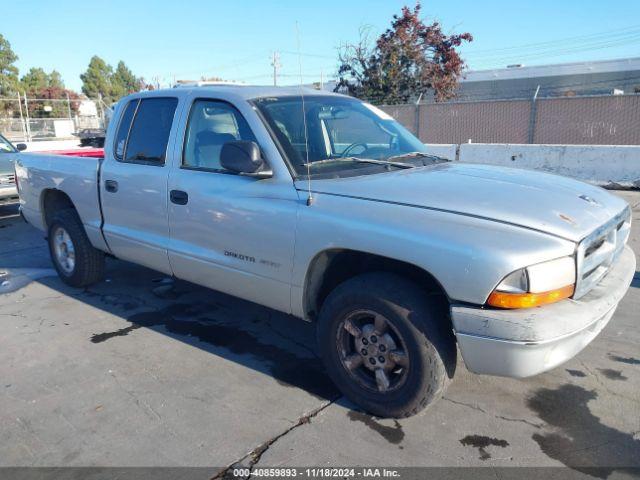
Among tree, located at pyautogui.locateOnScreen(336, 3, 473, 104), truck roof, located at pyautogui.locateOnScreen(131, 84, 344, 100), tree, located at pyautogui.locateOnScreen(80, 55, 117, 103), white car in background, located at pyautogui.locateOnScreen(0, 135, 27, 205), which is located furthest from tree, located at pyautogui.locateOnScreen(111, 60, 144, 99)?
truck roof, located at pyautogui.locateOnScreen(131, 84, 344, 100)

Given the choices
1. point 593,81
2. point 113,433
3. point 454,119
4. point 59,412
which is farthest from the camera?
point 593,81

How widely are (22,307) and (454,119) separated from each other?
574 inches

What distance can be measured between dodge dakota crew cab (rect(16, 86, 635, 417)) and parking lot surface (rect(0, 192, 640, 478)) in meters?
0.33

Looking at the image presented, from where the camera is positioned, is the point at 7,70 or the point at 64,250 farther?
the point at 7,70

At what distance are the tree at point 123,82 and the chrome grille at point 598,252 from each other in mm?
76229

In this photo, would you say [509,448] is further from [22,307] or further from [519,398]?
[22,307]

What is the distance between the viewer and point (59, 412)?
3.33 m

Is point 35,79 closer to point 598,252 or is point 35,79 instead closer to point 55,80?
point 55,80

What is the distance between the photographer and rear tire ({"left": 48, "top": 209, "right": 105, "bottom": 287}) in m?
5.33

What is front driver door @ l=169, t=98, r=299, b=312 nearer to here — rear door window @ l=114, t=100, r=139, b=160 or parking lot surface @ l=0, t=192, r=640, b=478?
parking lot surface @ l=0, t=192, r=640, b=478

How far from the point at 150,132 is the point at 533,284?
10.6ft

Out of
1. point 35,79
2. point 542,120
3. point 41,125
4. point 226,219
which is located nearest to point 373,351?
point 226,219

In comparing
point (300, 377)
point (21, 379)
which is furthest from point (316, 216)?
point (21, 379)

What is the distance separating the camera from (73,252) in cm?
547
